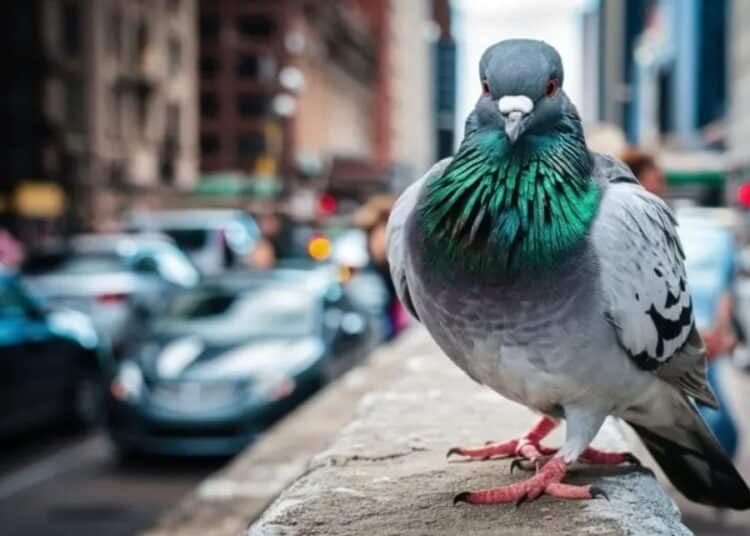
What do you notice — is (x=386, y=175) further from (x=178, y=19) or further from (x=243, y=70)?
(x=178, y=19)

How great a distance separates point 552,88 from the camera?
226 centimetres

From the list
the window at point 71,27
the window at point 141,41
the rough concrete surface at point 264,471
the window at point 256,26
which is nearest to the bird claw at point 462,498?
the rough concrete surface at point 264,471

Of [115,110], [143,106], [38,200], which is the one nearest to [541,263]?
[38,200]

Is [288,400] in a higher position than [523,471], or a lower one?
lower

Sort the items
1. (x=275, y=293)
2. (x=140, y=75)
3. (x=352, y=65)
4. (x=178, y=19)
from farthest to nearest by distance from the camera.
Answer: (x=352, y=65) < (x=178, y=19) < (x=140, y=75) < (x=275, y=293)

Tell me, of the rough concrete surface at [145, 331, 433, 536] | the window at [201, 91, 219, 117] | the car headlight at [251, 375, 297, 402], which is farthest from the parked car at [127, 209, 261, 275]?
the window at [201, 91, 219, 117]

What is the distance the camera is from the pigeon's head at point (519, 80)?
7.20 feet

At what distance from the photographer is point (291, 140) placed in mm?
79938

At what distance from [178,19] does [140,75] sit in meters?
6.66

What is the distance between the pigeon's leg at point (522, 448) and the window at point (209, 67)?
84.1 m

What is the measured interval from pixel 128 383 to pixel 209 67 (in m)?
78.0

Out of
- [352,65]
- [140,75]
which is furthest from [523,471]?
[352,65]

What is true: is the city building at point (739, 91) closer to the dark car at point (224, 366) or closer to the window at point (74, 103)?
the window at point (74, 103)

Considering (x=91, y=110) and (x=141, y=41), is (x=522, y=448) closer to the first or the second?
(x=91, y=110)
